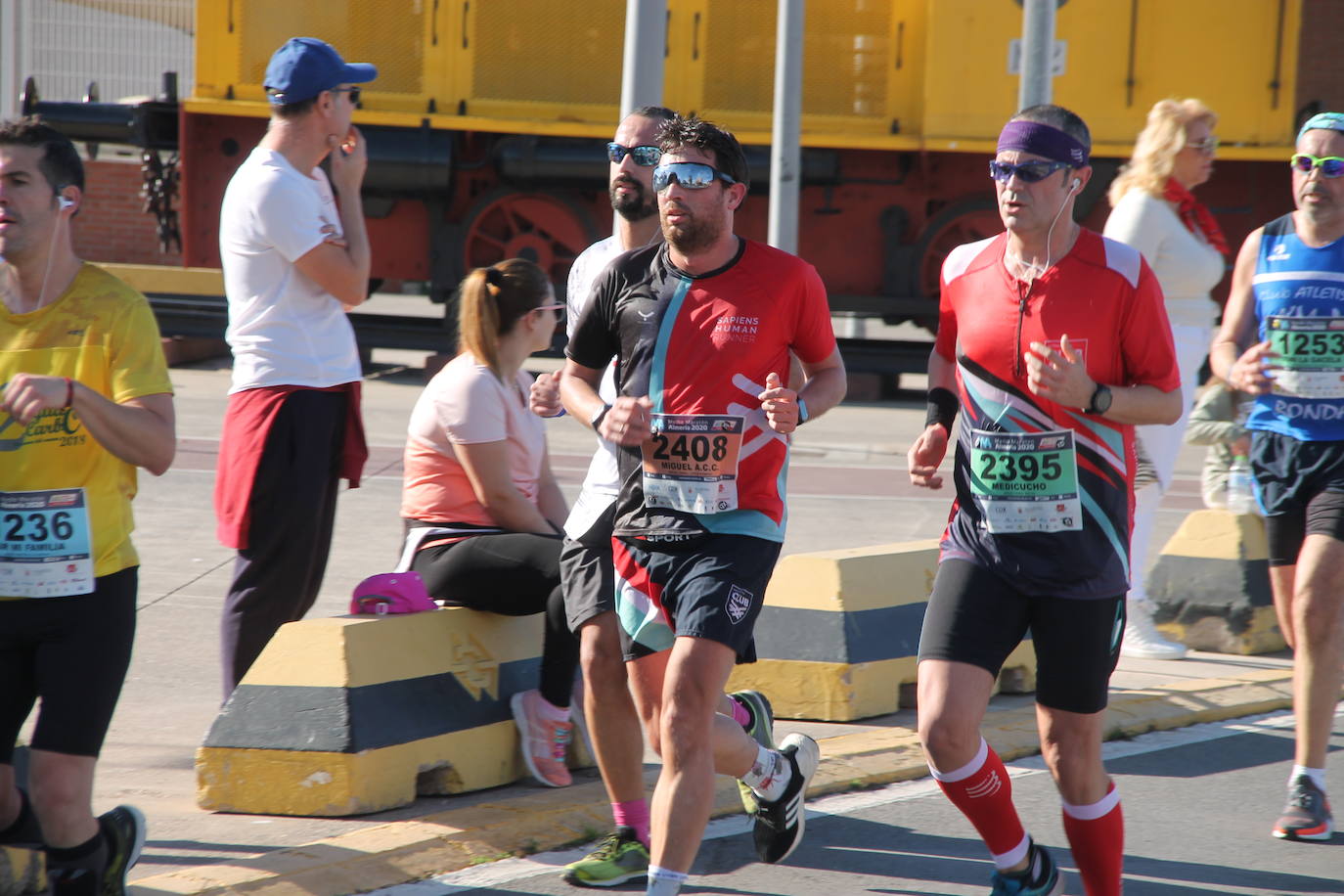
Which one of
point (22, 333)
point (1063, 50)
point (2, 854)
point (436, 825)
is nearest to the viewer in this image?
point (22, 333)

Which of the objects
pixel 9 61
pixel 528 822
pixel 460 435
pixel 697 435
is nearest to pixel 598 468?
pixel 697 435

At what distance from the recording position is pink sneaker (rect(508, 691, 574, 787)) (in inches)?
195

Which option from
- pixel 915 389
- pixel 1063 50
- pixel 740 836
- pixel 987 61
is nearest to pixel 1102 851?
pixel 740 836

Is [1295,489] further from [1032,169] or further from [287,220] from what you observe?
[287,220]

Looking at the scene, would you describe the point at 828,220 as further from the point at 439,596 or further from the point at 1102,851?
the point at 1102,851

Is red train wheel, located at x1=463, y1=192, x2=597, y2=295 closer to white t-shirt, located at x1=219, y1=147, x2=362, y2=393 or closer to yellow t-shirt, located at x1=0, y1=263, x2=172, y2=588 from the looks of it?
white t-shirt, located at x1=219, y1=147, x2=362, y2=393

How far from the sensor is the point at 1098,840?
381 cm

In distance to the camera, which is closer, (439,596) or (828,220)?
(439,596)

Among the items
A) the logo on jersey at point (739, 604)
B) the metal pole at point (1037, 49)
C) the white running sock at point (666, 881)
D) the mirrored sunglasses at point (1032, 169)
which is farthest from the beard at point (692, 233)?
the metal pole at point (1037, 49)

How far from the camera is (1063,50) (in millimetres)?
12031

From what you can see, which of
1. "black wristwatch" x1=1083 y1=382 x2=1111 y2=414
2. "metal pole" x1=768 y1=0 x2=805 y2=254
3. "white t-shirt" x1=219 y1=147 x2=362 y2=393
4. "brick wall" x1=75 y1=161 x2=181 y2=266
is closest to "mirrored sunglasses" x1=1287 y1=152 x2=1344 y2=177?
"black wristwatch" x1=1083 y1=382 x2=1111 y2=414

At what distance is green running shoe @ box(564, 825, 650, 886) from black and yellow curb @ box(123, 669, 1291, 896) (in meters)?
0.27

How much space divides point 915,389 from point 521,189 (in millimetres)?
4470

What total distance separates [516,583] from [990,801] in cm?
173
